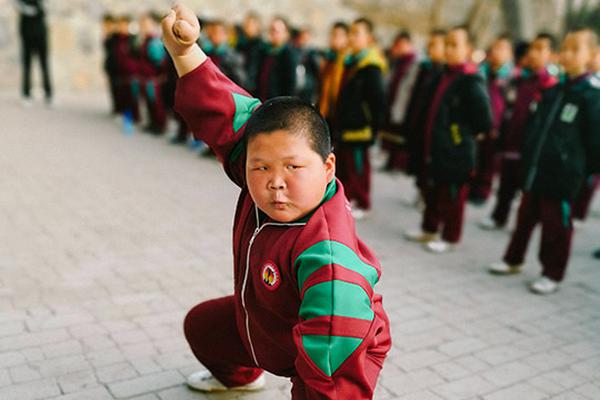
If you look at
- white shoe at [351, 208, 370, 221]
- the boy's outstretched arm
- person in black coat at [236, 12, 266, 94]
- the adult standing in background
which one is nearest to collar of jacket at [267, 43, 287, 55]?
person in black coat at [236, 12, 266, 94]

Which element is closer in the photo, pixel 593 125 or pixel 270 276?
pixel 270 276

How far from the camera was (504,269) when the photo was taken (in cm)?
494

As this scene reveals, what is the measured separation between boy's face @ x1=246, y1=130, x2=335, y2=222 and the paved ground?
1.21m

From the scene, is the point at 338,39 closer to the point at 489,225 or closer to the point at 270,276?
the point at 489,225

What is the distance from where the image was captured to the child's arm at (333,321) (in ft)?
6.33

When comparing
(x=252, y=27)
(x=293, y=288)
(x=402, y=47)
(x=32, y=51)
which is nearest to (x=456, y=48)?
(x=293, y=288)

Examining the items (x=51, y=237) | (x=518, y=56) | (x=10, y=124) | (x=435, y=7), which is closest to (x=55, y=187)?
(x=51, y=237)

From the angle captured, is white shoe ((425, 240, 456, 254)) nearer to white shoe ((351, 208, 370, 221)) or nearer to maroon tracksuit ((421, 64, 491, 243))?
maroon tracksuit ((421, 64, 491, 243))

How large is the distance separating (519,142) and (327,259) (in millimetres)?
5066

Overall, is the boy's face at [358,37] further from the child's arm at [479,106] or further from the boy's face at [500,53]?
the boy's face at [500,53]

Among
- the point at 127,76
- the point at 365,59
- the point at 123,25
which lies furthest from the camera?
the point at 123,25

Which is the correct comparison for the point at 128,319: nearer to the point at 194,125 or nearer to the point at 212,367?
the point at 212,367

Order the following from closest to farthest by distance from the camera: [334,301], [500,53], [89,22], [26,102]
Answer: [334,301] < [500,53] < [26,102] < [89,22]

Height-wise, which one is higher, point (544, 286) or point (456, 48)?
point (456, 48)
